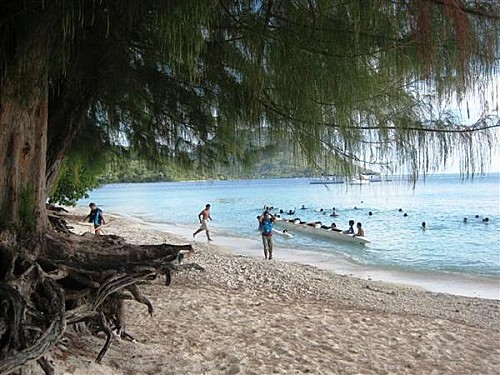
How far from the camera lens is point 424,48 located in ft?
6.96

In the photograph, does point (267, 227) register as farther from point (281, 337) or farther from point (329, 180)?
point (329, 180)

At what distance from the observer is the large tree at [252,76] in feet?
6.95

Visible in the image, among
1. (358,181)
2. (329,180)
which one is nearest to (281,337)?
(329,180)

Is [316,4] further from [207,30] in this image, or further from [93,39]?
[93,39]

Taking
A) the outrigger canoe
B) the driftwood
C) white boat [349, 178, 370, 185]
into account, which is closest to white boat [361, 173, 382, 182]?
white boat [349, 178, 370, 185]

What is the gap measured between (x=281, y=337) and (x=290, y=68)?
284 centimetres

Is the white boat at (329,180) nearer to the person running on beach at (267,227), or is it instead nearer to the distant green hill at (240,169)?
the distant green hill at (240,169)

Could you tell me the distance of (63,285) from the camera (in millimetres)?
3268

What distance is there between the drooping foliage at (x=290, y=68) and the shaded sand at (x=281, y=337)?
1622mm

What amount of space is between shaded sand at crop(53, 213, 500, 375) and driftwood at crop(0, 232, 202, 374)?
0.34 m

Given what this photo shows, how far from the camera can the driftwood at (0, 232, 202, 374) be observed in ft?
8.23

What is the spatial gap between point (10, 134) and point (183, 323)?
105 inches

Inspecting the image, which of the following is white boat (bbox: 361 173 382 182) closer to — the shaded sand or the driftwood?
the driftwood

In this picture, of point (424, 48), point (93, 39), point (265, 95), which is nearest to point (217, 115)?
point (265, 95)
